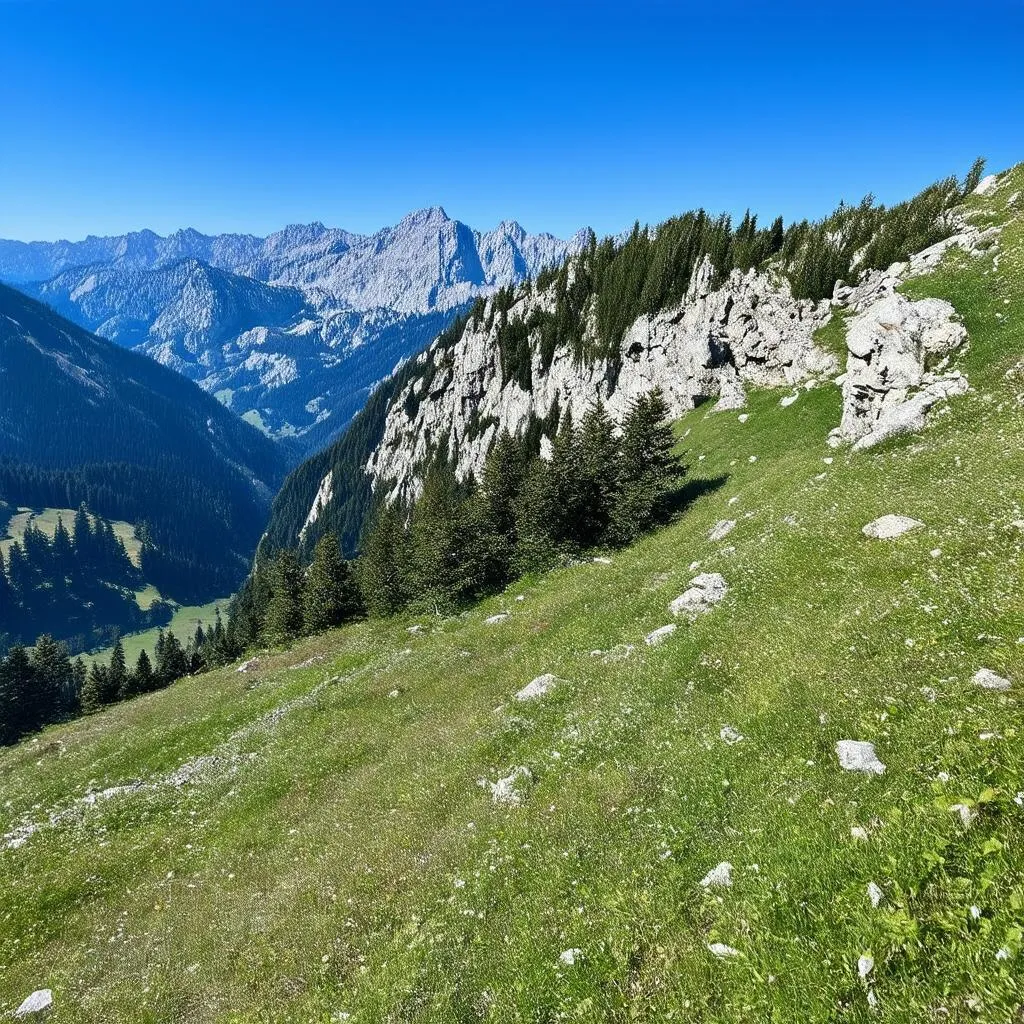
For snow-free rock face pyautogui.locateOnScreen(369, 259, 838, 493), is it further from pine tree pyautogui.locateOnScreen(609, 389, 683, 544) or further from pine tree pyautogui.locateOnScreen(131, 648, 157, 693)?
pine tree pyautogui.locateOnScreen(131, 648, 157, 693)

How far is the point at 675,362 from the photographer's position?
90500 millimetres

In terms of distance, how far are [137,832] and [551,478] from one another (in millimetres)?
36198

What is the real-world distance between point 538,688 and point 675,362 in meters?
80.8

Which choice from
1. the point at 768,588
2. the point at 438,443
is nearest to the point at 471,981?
the point at 768,588

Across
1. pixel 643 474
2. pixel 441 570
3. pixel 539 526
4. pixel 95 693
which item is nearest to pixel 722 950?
pixel 643 474

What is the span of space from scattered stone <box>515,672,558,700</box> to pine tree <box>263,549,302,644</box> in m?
55.3

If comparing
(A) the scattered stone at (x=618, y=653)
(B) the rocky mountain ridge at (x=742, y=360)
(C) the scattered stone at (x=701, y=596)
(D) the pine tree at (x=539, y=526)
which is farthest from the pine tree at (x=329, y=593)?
(C) the scattered stone at (x=701, y=596)

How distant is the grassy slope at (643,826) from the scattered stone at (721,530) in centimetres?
161

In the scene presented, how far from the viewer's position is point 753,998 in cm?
664

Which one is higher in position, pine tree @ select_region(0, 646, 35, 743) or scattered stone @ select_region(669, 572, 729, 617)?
scattered stone @ select_region(669, 572, 729, 617)

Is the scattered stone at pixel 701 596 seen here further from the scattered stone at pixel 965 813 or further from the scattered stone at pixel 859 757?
the scattered stone at pixel 965 813

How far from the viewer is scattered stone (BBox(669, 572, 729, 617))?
21.1 meters

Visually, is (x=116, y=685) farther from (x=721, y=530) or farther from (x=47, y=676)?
(x=721, y=530)

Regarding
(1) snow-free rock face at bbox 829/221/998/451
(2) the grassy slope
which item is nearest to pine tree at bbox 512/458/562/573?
(2) the grassy slope
